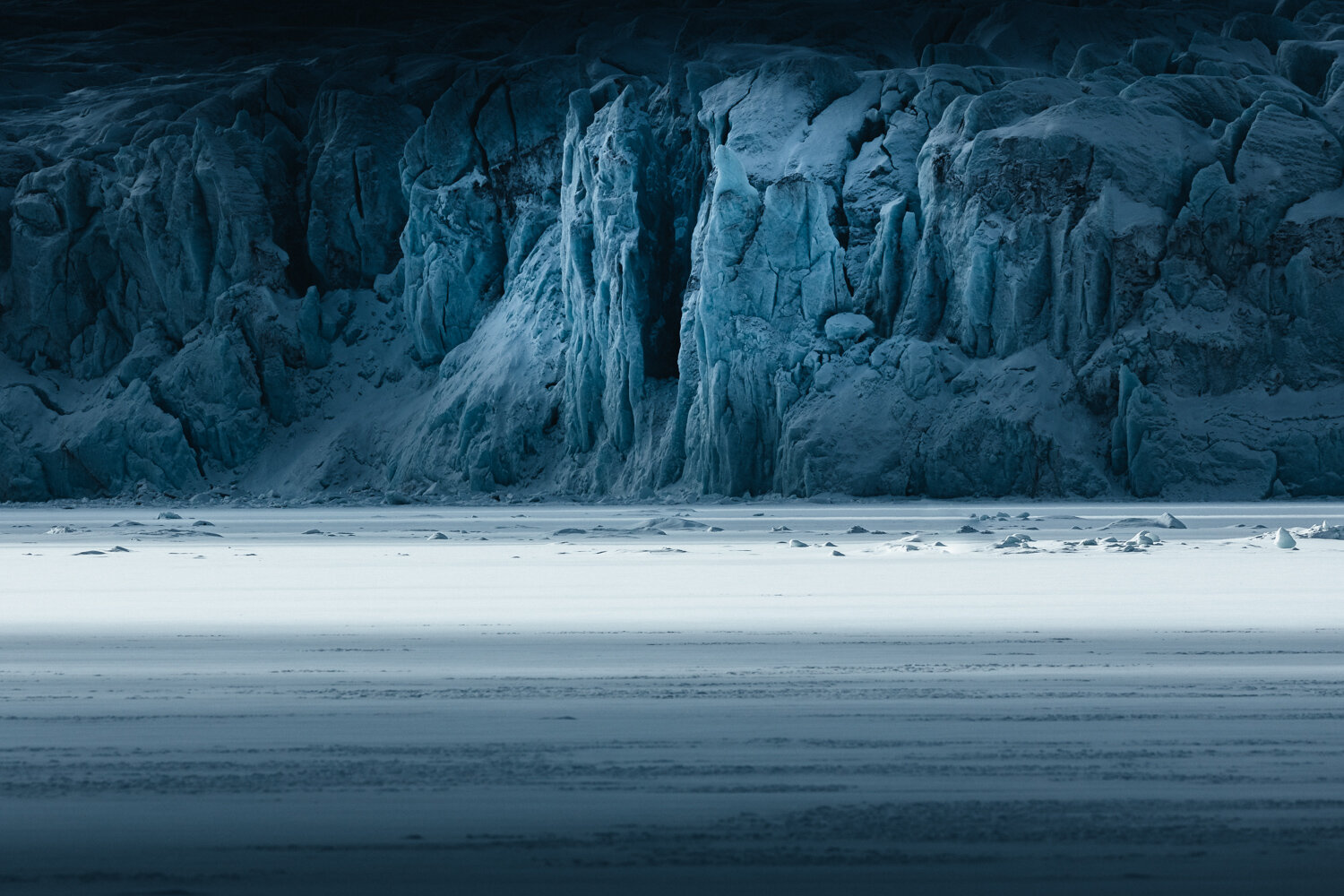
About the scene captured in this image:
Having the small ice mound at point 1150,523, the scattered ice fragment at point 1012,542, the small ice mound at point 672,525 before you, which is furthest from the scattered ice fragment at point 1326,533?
the small ice mound at point 672,525

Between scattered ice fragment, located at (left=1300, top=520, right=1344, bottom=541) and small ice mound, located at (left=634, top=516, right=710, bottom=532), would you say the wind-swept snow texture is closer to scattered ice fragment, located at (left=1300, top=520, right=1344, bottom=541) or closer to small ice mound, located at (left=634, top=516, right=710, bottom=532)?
small ice mound, located at (left=634, top=516, right=710, bottom=532)

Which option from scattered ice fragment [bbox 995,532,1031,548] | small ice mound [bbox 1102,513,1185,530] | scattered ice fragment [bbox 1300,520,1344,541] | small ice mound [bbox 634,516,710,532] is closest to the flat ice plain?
scattered ice fragment [bbox 995,532,1031,548]

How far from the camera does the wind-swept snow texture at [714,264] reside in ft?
138

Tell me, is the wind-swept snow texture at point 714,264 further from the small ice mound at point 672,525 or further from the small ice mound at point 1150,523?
the small ice mound at point 672,525

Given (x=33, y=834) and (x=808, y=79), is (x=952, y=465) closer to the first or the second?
(x=808, y=79)

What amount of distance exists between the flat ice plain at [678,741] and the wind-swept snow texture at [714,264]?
32.3 meters

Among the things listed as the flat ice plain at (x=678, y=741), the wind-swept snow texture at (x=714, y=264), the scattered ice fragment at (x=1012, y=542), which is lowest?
the wind-swept snow texture at (x=714, y=264)

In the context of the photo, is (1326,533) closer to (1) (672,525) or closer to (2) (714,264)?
(1) (672,525)

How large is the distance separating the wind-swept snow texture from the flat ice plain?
32.3 meters

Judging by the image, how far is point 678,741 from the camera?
4.83 m

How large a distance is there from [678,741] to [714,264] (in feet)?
134

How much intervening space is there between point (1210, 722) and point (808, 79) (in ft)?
145

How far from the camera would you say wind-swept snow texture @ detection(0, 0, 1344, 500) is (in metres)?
42.2

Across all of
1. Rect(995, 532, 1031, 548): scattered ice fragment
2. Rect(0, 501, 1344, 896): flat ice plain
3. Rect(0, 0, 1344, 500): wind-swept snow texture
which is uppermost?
Rect(0, 501, 1344, 896): flat ice plain
